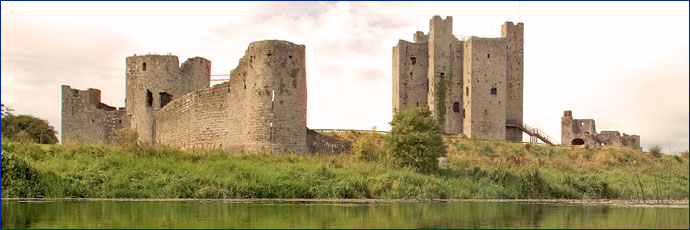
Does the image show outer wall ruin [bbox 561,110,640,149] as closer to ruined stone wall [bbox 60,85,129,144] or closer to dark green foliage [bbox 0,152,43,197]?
ruined stone wall [bbox 60,85,129,144]

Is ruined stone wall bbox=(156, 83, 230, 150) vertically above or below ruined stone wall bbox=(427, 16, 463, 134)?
below

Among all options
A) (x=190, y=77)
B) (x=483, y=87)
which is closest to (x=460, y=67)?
(x=483, y=87)

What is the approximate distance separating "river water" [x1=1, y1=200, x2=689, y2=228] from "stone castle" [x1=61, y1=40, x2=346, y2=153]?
11.5 meters

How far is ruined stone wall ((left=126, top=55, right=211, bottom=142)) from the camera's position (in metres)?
45.4

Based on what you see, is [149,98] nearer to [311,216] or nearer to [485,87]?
[485,87]

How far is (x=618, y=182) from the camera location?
32625mm

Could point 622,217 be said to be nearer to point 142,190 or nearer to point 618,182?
point 142,190

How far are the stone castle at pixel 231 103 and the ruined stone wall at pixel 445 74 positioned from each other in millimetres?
17296

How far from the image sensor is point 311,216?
17.3m

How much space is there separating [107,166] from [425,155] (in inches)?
405

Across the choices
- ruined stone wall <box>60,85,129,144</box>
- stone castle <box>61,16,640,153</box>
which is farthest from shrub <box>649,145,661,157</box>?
ruined stone wall <box>60,85,129,144</box>

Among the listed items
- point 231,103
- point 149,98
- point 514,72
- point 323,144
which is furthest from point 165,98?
point 514,72

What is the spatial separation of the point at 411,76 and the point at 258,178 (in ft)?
116

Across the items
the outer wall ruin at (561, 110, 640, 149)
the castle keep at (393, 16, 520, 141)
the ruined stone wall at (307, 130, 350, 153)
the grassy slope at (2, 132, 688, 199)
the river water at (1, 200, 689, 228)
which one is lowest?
the river water at (1, 200, 689, 228)
